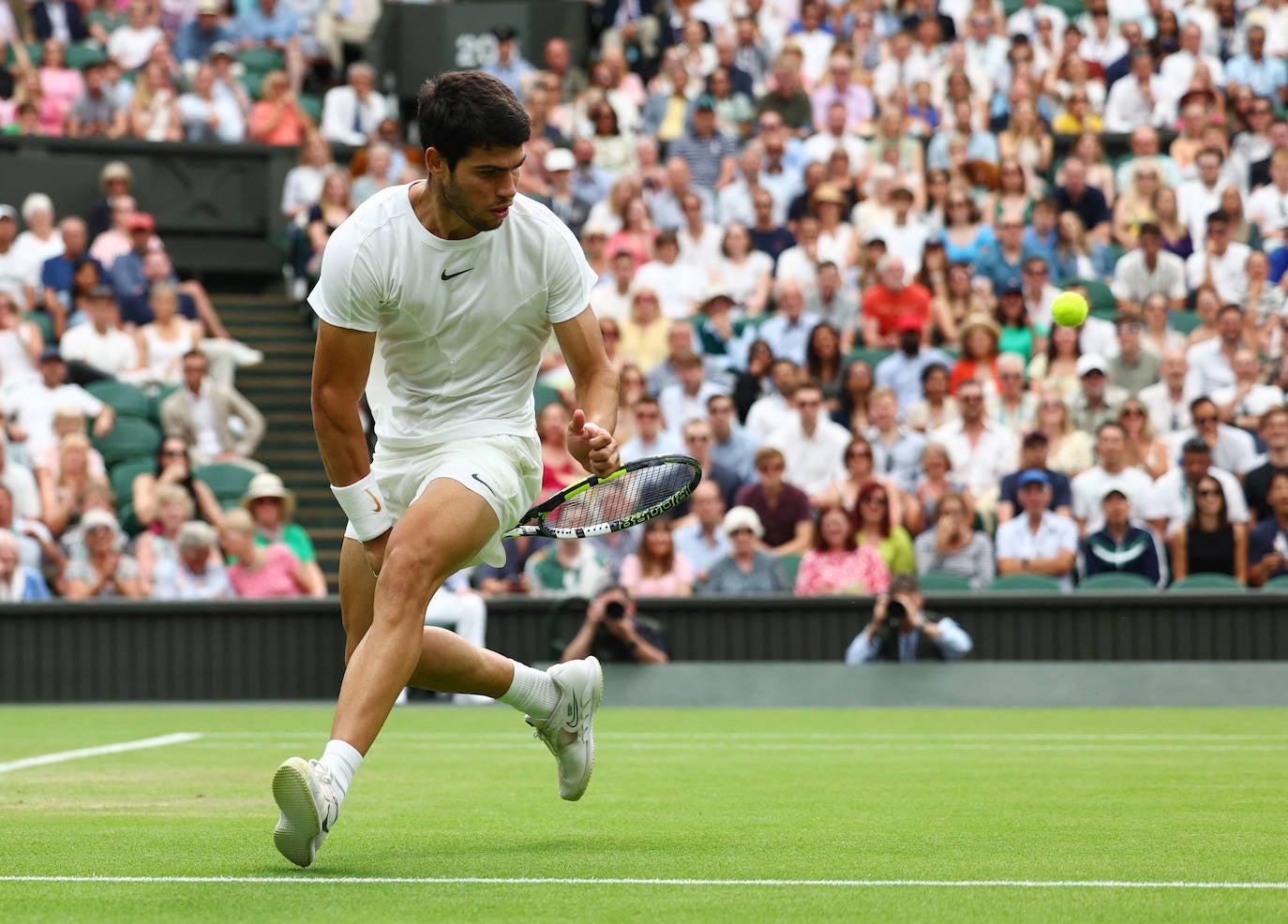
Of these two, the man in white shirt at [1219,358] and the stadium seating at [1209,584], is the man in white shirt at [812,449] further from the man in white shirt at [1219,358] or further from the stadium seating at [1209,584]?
the man in white shirt at [1219,358]

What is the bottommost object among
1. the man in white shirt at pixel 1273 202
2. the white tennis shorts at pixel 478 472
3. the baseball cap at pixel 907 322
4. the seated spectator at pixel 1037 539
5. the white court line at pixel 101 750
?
the white court line at pixel 101 750

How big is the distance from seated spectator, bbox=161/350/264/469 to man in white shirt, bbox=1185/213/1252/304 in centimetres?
755

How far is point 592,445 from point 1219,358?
34.7ft

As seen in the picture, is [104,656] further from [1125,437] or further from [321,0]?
[321,0]

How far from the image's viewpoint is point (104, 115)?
60.5ft

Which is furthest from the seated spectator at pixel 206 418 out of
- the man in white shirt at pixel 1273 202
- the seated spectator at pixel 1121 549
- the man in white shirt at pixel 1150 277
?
the man in white shirt at pixel 1273 202

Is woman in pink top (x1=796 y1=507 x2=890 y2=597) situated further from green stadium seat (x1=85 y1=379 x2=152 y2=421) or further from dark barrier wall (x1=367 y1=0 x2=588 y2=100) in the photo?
dark barrier wall (x1=367 y1=0 x2=588 y2=100)

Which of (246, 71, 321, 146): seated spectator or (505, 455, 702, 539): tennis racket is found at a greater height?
(246, 71, 321, 146): seated spectator

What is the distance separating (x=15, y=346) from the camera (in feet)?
50.0

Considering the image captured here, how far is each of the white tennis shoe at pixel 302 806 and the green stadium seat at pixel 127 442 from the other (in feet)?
34.0

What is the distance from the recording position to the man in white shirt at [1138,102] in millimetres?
18641

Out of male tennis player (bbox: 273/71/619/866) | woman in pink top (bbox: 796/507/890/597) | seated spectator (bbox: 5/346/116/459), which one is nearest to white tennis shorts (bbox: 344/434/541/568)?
male tennis player (bbox: 273/71/619/866)

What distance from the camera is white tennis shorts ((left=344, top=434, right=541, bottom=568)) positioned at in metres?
5.32

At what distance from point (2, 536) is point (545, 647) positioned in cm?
370
